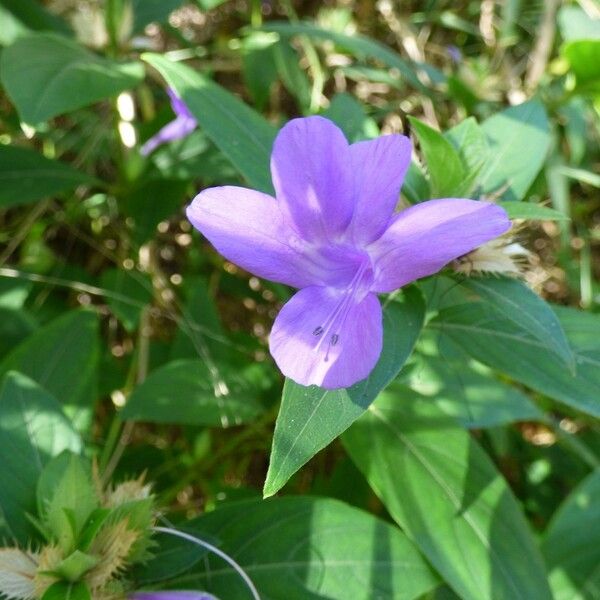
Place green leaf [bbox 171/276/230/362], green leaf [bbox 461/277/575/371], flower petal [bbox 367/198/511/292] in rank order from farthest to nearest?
green leaf [bbox 171/276/230/362] < green leaf [bbox 461/277/575/371] < flower petal [bbox 367/198/511/292]

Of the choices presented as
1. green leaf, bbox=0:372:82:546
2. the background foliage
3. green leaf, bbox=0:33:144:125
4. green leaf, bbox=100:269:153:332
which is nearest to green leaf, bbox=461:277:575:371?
the background foliage

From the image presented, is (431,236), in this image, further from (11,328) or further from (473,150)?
(11,328)

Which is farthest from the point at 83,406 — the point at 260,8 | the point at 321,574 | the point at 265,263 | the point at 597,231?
the point at 597,231

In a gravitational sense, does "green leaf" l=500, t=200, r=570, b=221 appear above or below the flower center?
above

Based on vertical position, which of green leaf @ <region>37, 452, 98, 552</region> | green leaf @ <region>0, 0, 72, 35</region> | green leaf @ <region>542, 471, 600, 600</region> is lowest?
green leaf @ <region>542, 471, 600, 600</region>

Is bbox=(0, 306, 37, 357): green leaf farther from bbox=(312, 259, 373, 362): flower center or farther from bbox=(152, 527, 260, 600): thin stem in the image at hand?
bbox=(312, 259, 373, 362): flower center

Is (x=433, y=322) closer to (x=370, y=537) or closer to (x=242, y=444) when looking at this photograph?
(x=370, y=537)

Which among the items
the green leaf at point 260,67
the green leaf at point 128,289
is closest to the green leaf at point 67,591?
the green leaf at point 128,289
